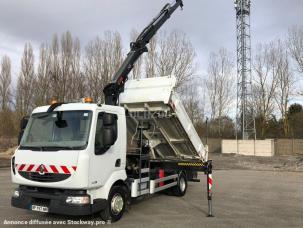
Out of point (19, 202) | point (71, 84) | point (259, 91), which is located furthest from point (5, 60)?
point (19, 202)

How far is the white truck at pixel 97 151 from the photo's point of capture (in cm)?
652

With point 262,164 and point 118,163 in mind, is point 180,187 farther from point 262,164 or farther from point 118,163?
point 262,164

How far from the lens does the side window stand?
22.2 ft

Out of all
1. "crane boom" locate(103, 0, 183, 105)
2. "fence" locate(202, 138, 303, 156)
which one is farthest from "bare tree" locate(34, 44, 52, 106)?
"crane boom" locate(103, 0, 183, 105)

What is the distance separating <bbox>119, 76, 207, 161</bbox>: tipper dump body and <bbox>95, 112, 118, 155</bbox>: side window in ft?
5.27

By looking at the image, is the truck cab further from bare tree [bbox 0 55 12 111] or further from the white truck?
bare tree [bbox 0 55 12 111]

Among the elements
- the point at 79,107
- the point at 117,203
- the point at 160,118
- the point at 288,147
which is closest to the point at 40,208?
the point at 117,203

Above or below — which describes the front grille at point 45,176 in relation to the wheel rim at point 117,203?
above

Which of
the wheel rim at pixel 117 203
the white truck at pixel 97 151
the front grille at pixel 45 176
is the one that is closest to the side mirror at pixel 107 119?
the white truck at pixel 97 151

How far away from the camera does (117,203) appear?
744 cm

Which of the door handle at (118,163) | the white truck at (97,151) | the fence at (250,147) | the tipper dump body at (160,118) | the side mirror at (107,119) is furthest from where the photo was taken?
the fence at (250,147)

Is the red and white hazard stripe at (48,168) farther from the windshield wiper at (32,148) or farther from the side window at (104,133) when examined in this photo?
the side window at (104,133)

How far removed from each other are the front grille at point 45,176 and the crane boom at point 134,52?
277 cm

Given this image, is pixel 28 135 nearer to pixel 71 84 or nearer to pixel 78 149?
pixel 78 149
